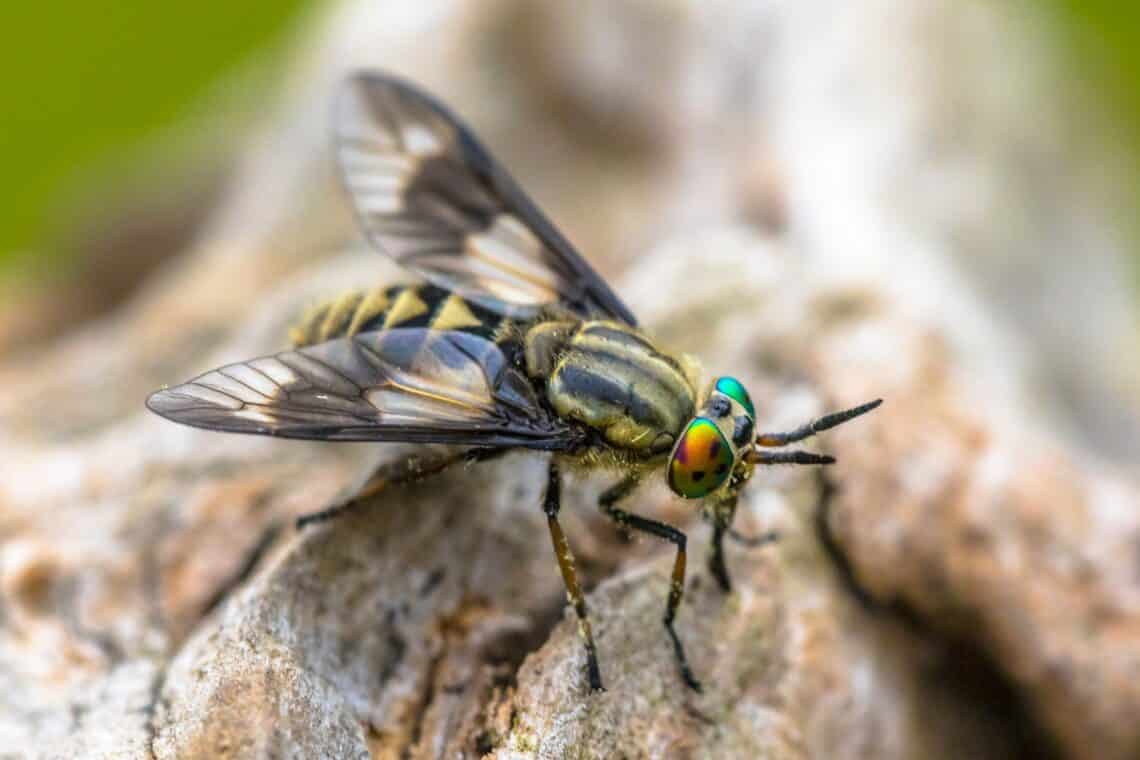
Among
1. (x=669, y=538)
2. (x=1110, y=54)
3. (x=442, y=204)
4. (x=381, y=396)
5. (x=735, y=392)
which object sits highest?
(x=1110, y=54)

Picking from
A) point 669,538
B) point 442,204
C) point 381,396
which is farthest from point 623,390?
point 442,204

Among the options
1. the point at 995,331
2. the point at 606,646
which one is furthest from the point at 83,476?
the point at 995,331

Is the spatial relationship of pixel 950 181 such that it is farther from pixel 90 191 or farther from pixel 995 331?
pixel 90 191

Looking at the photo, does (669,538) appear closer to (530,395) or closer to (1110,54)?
(530,395)

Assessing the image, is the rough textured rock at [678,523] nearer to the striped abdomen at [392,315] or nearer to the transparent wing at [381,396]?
the transparent wing at [381,396]

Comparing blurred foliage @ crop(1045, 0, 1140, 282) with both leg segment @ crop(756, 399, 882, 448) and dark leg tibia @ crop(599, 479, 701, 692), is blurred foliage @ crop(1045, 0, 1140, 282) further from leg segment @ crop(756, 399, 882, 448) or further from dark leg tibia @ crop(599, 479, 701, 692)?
dark leg tibia @ crop(599, 479, 701, 692)

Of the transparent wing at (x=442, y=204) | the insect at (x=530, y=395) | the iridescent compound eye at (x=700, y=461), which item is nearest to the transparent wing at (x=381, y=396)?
the insect at (x=530, y=395)

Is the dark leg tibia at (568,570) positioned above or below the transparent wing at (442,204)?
below
